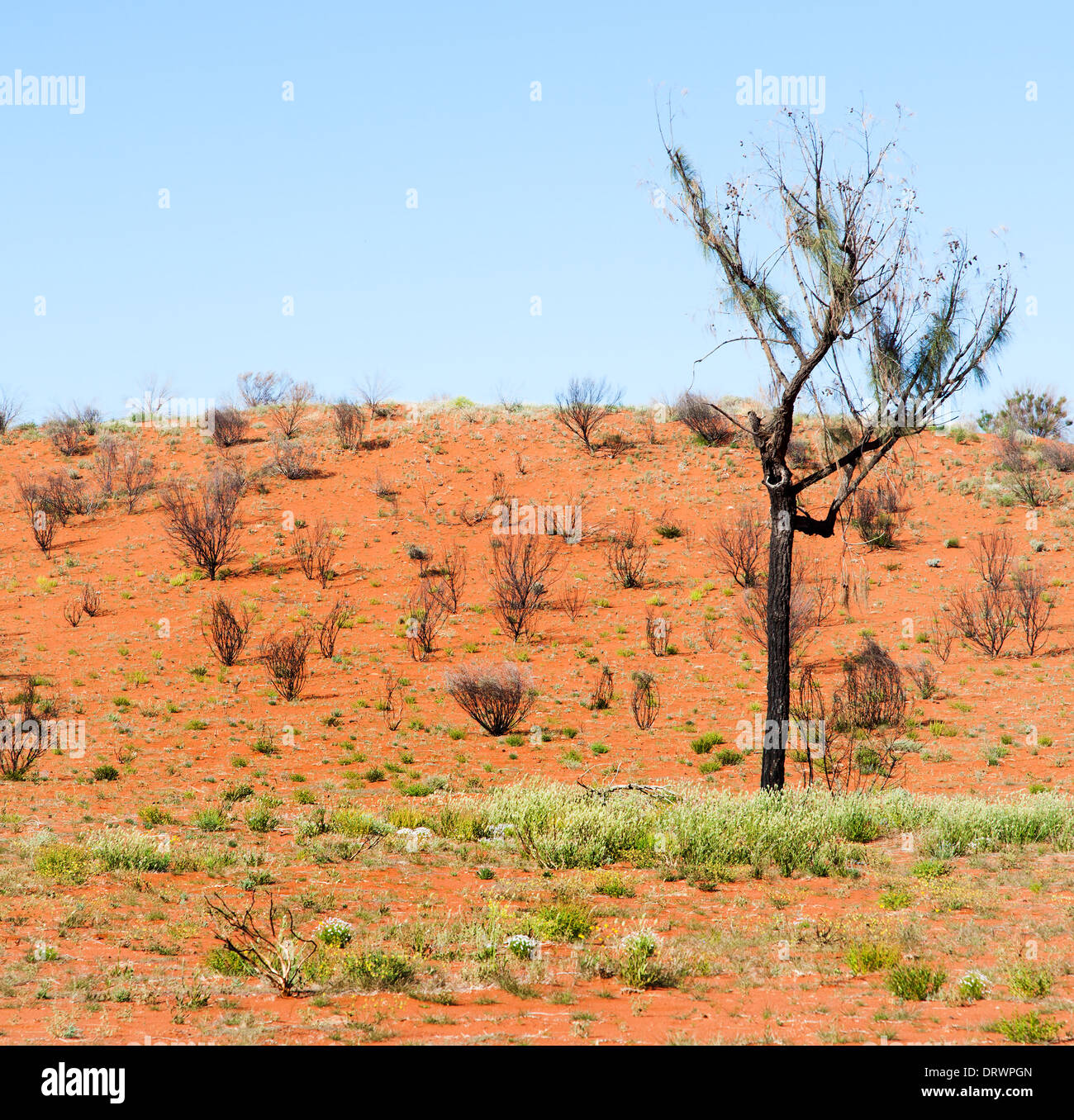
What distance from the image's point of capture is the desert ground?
20.2ft

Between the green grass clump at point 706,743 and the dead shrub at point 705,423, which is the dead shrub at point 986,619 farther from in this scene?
→ the dead shrub at point 705,423

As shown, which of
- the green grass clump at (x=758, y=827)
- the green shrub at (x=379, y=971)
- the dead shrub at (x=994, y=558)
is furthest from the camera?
the dead shrub at (x=994, y=558)

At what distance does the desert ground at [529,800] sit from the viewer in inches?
242

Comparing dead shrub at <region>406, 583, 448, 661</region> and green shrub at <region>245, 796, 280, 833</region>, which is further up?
dead shrub at <region>406, 583, 448, 661</region>

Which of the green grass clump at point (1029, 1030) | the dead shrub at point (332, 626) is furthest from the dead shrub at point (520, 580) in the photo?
the green grass clump at point (1029, 1030)

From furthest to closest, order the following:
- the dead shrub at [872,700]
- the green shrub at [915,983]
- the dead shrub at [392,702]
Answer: the dead shrub at [392,702], the dead shrub at [872,700], the green shrub at [915,983]

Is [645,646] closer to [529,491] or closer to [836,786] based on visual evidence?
[836,786]

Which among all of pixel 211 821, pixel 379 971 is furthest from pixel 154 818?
pixel 379 971

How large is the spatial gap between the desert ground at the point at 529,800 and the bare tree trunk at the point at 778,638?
76cm

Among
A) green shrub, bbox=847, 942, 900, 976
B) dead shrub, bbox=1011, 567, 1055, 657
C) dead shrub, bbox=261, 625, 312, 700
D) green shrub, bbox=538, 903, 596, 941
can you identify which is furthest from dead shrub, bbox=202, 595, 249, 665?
green shrub, bbox=847, 942, 900, 976

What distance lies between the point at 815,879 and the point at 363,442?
36490mm

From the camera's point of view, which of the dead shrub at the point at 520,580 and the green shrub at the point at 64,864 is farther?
the dead shrub at the point at 520,580

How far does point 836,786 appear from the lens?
14.8 meters

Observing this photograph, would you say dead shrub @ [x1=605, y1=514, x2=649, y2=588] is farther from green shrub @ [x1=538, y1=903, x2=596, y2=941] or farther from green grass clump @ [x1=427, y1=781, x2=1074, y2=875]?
green shrub @ [x1=538, y1=903, x2=596, y2=941]
